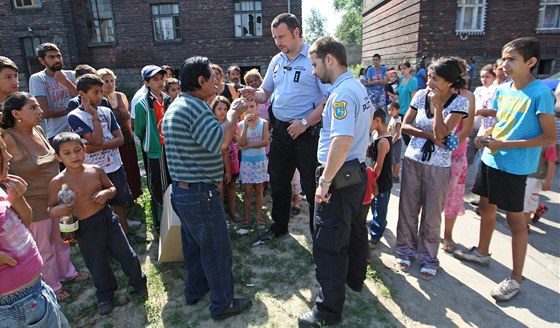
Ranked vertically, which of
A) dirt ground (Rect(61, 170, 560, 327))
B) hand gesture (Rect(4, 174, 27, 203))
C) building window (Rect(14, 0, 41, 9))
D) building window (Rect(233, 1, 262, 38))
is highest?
building window (Rect(14, 0, 41, 9))

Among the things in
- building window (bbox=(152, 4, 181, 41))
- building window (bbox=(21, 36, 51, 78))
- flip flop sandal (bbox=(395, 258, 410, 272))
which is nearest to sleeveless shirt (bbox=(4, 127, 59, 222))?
flip flop sandal (bbox=(395, 258, 410, 272))

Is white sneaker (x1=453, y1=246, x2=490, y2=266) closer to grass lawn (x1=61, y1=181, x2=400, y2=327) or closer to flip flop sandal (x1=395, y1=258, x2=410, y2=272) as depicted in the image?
flip flop sandal (x1=395, y1=258, x2=410, y2=272)

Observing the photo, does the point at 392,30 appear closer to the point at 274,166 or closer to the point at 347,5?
the point at 274,166

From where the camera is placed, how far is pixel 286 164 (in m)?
3.71

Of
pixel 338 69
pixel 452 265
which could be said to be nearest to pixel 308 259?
pixel 452 265

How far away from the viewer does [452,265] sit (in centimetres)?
350

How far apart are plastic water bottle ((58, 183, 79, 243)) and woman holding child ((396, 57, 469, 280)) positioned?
294 centimetres

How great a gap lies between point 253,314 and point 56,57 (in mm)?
3656

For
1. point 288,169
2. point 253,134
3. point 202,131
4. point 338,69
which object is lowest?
point 288,169

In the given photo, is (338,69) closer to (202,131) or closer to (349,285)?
(202,131)

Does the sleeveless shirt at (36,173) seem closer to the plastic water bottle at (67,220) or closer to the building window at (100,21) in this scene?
the plastic water bottle at (67,220)

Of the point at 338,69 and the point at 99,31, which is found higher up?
the point at 99,31

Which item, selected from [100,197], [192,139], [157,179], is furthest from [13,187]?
[157,179]

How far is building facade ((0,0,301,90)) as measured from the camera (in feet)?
50.8
